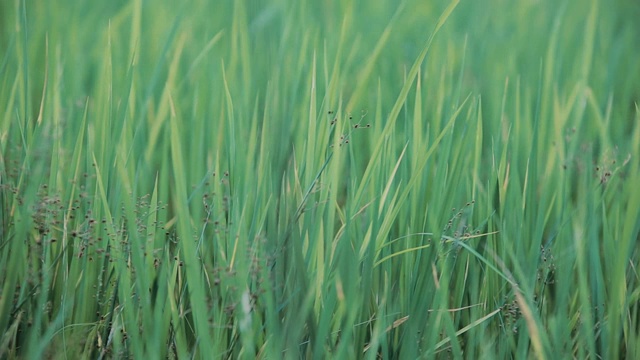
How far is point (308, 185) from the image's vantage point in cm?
98

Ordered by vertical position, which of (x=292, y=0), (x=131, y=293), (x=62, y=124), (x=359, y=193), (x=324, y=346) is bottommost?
(x=324, y=346)

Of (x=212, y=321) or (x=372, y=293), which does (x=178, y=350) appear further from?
(x=372, y=293)

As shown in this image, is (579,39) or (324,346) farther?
(579,39)

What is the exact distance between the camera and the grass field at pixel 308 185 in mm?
952

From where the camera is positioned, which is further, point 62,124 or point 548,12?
point 548,12

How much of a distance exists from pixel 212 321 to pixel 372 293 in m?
0.24

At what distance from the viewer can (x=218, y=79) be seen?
1.01m

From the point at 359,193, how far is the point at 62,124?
1.55 ft

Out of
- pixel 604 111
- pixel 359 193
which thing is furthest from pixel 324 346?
pixel 604 111

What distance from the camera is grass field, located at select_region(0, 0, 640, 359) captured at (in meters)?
0.95

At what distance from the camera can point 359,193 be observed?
0.98 m

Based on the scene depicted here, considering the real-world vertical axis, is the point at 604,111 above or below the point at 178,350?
above

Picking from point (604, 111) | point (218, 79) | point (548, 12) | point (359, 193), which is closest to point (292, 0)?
point (218, 79)

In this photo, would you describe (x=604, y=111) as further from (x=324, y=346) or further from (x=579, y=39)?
(x=324, y=346)
